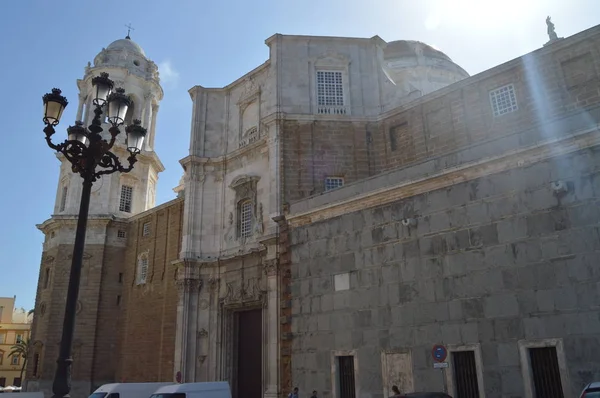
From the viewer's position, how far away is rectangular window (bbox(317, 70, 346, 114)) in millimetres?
21734

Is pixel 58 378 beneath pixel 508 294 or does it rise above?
beneath

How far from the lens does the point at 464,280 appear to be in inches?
478

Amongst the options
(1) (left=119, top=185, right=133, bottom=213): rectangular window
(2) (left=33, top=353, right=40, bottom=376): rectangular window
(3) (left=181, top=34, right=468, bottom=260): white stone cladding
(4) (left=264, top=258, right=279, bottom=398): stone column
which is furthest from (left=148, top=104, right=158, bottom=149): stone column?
(4) (left=264, top=258, right=279, bottom=398): stone column

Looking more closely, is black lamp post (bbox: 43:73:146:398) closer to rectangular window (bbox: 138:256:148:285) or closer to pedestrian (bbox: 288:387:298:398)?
pedestrian (bbox: 288:387:298:398)

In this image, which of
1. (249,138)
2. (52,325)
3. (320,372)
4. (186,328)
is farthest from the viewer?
(52,325)

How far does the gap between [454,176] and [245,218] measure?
12.3m

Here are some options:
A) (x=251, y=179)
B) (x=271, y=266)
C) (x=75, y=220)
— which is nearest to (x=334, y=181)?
(x=251, y=179)

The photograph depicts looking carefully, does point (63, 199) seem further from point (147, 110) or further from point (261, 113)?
point (261, 113)

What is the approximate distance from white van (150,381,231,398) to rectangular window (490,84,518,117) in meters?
12.8

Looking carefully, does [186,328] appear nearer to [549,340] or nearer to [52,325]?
[52,325]

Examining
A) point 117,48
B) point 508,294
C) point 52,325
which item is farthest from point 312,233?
point 117,48

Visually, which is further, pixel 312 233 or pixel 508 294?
pixel 312 233

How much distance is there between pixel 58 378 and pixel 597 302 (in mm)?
9828

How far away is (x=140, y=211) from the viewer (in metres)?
33.6
